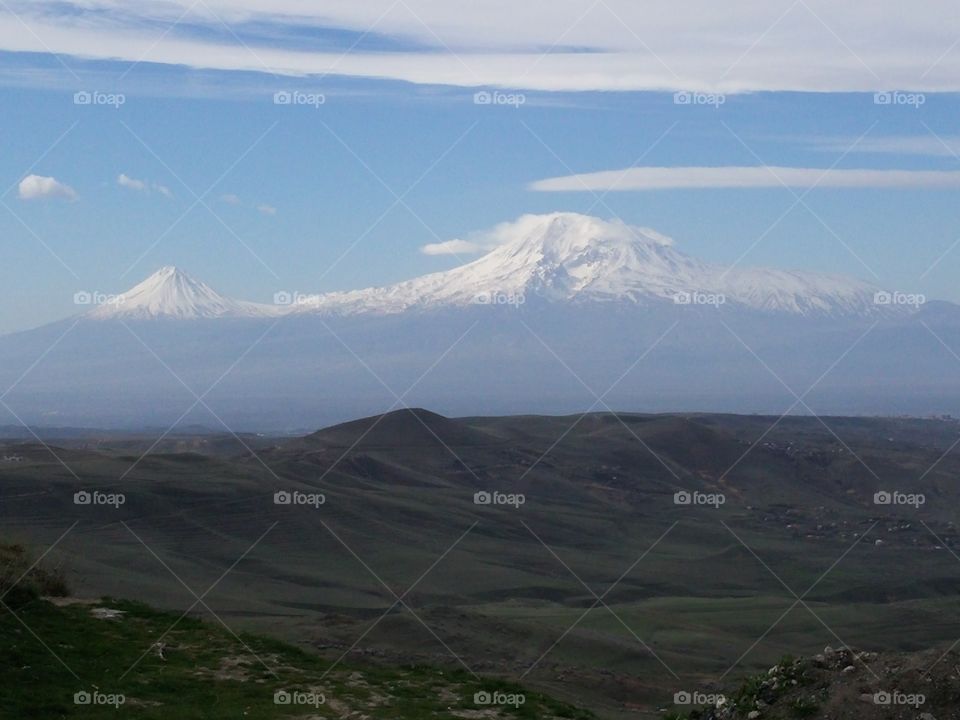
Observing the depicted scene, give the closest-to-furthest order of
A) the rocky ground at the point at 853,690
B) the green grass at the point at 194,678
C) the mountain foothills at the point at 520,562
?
the rocky ground at the point at 853,690, the green grass at the point at 194,678, the mountain foothills at the point at 520,562

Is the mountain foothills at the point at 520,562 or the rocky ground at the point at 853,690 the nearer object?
the rocky ground at the point at 853,690

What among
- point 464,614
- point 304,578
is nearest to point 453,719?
point 464,614

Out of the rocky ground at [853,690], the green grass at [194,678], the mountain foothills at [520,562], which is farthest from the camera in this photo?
the mountain foothills at [520,562]

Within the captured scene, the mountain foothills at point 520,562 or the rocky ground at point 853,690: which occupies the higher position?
the mountain foothills at point 520,562

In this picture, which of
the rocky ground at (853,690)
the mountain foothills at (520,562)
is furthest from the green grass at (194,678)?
the rocky ground at (853,690)

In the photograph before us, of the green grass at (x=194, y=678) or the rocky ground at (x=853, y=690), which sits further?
the green grass at (x=194, y=678)

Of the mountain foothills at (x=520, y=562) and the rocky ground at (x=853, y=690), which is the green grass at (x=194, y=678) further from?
the rocky ground at (x=853, y=690)

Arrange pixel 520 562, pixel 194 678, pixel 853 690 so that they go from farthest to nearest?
pixel 520 562 → pixel 194 678 → pixel 853 690

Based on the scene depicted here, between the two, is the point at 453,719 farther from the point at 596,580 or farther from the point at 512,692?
the point at 596,580

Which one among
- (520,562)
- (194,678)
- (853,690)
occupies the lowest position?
(853,690)

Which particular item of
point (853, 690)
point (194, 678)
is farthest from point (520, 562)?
point (853, 690)

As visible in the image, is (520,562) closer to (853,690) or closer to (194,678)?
(194,678)
